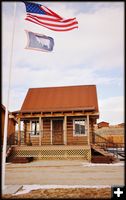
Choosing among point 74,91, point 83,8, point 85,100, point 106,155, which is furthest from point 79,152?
point 83,8

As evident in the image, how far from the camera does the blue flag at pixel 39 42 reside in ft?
33.1

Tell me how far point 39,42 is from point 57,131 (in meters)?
12.8

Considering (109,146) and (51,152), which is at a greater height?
(109,146)

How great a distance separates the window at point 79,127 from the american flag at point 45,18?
1180 cm

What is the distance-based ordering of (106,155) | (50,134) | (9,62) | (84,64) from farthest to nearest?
1. (84,64)
2. (50,134)
3. (106,155)
4. (9,62)

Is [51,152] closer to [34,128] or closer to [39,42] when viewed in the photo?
[34,128]

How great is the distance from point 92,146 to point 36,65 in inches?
580

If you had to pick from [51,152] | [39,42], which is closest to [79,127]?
[51,152]

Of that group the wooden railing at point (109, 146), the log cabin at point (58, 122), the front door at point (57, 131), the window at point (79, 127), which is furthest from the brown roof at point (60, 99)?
the wooden railing at point (109, 146)

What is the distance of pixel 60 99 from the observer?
910 inches

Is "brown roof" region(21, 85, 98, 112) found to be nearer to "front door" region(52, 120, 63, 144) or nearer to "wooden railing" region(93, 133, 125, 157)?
"front door" region(52, 120, 63, 144)

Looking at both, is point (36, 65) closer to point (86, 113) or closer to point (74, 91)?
point (74, 91)

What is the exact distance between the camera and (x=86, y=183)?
9.60m

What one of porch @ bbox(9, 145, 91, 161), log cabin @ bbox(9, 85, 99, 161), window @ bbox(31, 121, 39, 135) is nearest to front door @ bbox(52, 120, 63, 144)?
log cabin @ bbox(9, 85, 99, 161)
